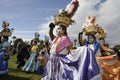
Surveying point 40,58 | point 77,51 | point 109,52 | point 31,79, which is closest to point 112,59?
point 109,52

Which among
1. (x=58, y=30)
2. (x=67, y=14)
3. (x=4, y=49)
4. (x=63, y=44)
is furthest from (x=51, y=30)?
(x=4, y=49)

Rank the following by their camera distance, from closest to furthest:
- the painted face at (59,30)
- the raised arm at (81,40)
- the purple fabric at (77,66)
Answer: the purple fabric at (77,66) < the painted face at (59,30) < the raised arm at (81,40)

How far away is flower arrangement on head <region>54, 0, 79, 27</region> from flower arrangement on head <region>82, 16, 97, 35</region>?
1032 mm

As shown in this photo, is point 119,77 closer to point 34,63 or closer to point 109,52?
point 109,52

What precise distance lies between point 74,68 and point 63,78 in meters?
0.39

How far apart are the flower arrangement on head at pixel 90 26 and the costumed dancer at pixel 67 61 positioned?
45.4 inches

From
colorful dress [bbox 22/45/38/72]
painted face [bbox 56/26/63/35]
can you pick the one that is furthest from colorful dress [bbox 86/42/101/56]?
colorful dress [bbox 22/45/38/72]

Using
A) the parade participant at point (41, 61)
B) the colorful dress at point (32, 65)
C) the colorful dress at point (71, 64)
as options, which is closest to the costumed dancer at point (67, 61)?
the colorful dress at point (71, 64)

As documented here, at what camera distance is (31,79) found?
38.9ft

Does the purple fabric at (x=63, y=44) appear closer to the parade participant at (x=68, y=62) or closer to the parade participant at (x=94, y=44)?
the parade participant at (x=68, y=62)

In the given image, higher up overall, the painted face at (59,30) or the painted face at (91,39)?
the painted face at (59,30)

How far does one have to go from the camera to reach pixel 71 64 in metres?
7.30

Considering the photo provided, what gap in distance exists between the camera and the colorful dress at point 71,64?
693 cm

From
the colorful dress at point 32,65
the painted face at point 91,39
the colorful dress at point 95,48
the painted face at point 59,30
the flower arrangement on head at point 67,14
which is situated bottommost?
the colorful dress at point 32,65
